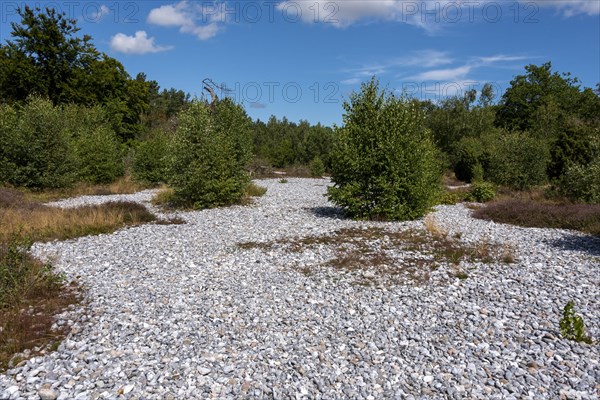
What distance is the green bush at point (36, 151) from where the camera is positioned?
21.4 meters

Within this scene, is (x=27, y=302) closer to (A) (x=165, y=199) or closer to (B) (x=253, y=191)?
(A) (x=165, y=199)

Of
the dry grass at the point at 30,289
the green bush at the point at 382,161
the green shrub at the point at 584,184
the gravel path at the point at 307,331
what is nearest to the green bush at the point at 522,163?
the green shrub at the point at 584,184

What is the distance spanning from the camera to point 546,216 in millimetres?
13148

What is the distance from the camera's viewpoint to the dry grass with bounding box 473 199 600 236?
39.7 ft

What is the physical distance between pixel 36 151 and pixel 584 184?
84.4 feet

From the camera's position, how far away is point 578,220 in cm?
1224

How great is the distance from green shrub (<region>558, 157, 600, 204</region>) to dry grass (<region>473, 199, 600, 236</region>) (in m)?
2.47

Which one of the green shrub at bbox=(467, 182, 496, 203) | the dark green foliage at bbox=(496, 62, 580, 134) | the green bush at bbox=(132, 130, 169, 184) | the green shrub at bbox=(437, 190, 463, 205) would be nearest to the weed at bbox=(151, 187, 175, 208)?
the green bush at bbox=(132, 130, 169, 184)

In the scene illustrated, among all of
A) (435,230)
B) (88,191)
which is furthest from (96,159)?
(435,230)

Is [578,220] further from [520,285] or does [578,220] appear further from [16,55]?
[16,55]

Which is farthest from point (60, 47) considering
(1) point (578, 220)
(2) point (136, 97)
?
(1) point (578, 220)

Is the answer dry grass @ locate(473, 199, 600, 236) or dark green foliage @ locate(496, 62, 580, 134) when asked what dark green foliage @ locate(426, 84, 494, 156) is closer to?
dark green foliage @ locate(496, 62, 580, 134)

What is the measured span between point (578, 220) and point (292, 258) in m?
9.05

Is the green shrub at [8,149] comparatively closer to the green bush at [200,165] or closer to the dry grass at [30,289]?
the green bush at [200,165]
